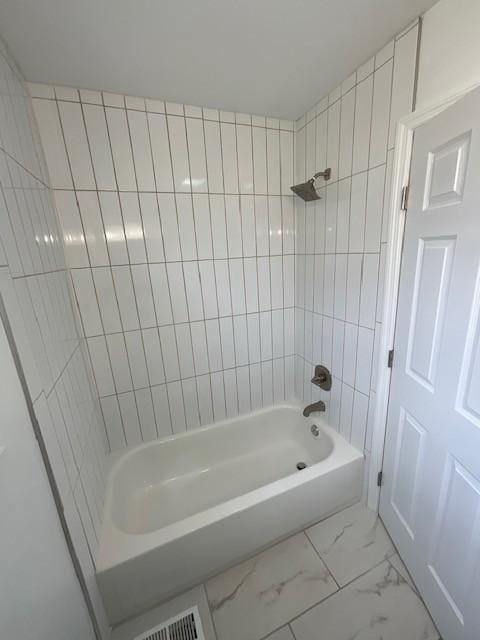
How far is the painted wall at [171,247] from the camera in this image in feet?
4.19

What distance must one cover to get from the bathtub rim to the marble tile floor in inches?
12.6

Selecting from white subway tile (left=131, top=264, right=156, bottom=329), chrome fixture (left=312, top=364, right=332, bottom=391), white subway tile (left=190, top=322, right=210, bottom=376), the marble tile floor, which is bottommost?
the marble tile floor

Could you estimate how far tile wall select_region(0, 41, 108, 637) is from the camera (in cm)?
71

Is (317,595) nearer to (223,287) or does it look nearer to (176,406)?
(176,406)

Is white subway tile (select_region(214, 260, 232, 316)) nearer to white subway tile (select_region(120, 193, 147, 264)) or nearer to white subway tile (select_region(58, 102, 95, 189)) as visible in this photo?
white subway tile (select_region(120, 193, 147, 264))

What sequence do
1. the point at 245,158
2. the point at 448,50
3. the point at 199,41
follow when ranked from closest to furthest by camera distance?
the point at 448,50 < the point at 199,41 < the point at 245,158

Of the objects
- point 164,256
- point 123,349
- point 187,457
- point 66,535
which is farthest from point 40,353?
point 187,457

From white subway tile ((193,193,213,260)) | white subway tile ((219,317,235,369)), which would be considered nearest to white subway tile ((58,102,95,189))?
white subway tile ((193,193,213,260))

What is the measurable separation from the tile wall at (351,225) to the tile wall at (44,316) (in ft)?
4.41

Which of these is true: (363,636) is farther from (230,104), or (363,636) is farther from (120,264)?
(230,104)

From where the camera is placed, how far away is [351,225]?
1306 millimetres

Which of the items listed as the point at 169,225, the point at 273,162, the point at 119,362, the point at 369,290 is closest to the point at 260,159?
the point at 273,162

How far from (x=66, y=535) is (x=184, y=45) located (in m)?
1.75

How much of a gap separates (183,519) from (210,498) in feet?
1.22
